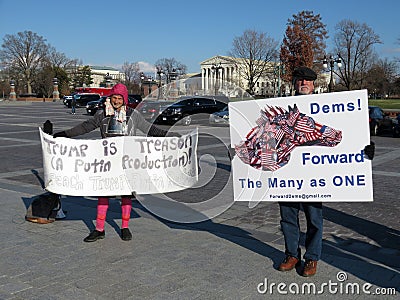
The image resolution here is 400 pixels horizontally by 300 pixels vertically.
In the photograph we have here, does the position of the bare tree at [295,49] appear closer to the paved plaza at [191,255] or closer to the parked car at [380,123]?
the parked car at [380,123]

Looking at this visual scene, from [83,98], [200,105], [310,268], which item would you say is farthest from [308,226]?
[83,98]

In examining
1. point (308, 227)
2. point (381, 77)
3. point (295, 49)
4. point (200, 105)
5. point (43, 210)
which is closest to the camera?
point (308, 227)

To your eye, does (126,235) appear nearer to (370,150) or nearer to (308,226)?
(308,226)

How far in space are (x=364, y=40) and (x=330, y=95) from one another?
68586mm

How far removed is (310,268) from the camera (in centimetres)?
467

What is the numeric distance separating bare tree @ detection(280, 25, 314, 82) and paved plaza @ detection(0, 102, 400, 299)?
5893 cm

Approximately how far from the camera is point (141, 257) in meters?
5.30

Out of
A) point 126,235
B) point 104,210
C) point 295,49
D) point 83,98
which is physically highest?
point 295,49

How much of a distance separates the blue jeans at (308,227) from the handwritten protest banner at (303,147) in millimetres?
134

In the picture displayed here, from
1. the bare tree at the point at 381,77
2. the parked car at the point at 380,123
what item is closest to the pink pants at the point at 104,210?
the parked car at the point at 380,123

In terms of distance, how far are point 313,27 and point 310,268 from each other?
69821 millimetres

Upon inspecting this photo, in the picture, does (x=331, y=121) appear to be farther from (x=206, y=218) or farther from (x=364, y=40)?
(x=364, y=40)

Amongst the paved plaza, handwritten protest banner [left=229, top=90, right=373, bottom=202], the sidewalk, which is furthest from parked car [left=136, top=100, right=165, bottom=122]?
the sidewalk

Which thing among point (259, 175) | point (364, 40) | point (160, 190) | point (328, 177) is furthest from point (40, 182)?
point (364, 40)
